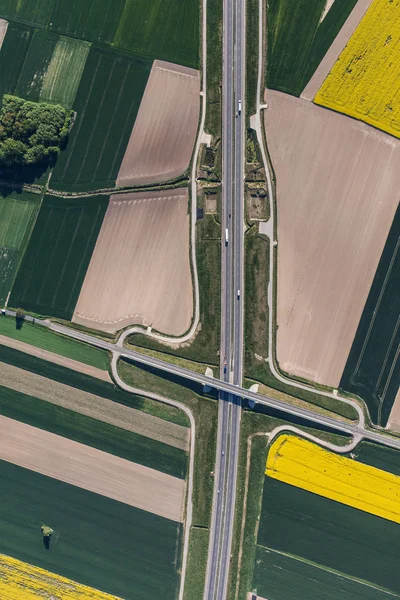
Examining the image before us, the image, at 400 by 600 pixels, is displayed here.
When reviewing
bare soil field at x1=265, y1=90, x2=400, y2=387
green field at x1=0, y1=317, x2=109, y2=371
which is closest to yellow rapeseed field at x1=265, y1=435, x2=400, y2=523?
bare soil field at x1=265, y1=90, x2=400, y2=387

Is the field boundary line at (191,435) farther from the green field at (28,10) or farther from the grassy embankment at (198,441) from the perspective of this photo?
the green field at (28,10)

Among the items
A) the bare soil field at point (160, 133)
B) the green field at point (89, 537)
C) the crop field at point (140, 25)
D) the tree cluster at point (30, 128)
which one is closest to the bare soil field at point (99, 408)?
the green field at point (89, 537)

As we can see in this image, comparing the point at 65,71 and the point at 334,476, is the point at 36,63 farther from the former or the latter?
the point at 334,476

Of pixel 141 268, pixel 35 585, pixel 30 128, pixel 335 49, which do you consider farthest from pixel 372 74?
pixel 35 585

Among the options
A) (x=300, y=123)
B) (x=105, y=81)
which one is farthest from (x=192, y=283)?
(x=105, y=81)

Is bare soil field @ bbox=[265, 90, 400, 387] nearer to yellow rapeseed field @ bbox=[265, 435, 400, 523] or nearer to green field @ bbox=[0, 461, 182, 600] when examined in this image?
yellow rapeseed field @ bbox=[265, 435, 400, 523]
